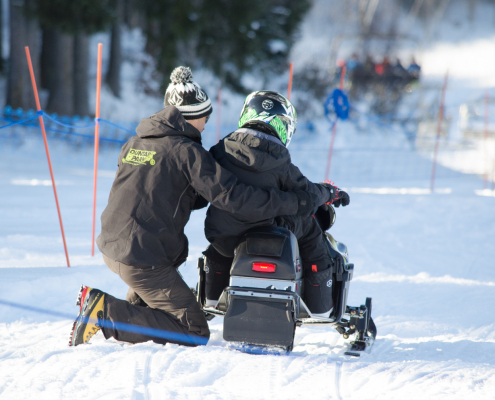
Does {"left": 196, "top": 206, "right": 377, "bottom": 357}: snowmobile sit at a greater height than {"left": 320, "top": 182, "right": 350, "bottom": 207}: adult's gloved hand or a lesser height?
lesser

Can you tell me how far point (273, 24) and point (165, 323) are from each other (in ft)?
51.8

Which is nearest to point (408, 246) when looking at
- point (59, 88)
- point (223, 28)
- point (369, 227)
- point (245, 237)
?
point (369, 227)

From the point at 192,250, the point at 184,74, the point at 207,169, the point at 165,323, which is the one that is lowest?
the point at 192,250

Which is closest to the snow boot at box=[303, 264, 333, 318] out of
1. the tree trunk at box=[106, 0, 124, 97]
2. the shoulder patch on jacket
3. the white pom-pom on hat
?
the shoulder patch on jacket

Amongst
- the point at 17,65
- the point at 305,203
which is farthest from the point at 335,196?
the point at 17,65

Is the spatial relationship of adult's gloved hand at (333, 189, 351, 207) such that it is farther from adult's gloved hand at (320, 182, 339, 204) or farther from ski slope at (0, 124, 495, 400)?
ski slope at (0, 124, 495, 400)

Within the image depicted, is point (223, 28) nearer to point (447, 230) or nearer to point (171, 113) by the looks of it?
point (447, 230)

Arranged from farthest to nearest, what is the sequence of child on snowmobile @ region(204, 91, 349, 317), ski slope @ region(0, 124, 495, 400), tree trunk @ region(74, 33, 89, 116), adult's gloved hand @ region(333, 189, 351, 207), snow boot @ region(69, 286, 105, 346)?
tree trunk @ region(74, 33, 89, 116) < adult's gloved hand @ region(333, 189, 351, 207) < snow boot @ region(69, 286, 105, 346) < child on snowmobile @ region(204, 91, 349, 317) < ski slope @ region(0, 124, 495, 400)

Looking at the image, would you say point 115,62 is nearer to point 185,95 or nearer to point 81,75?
point 81,75

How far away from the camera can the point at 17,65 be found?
1407cm

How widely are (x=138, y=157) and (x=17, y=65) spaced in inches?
526

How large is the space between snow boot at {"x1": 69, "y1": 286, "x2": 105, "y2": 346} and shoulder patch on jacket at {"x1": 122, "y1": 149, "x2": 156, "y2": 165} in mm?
751

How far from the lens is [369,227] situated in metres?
6.79

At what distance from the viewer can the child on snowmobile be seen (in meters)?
2.62
